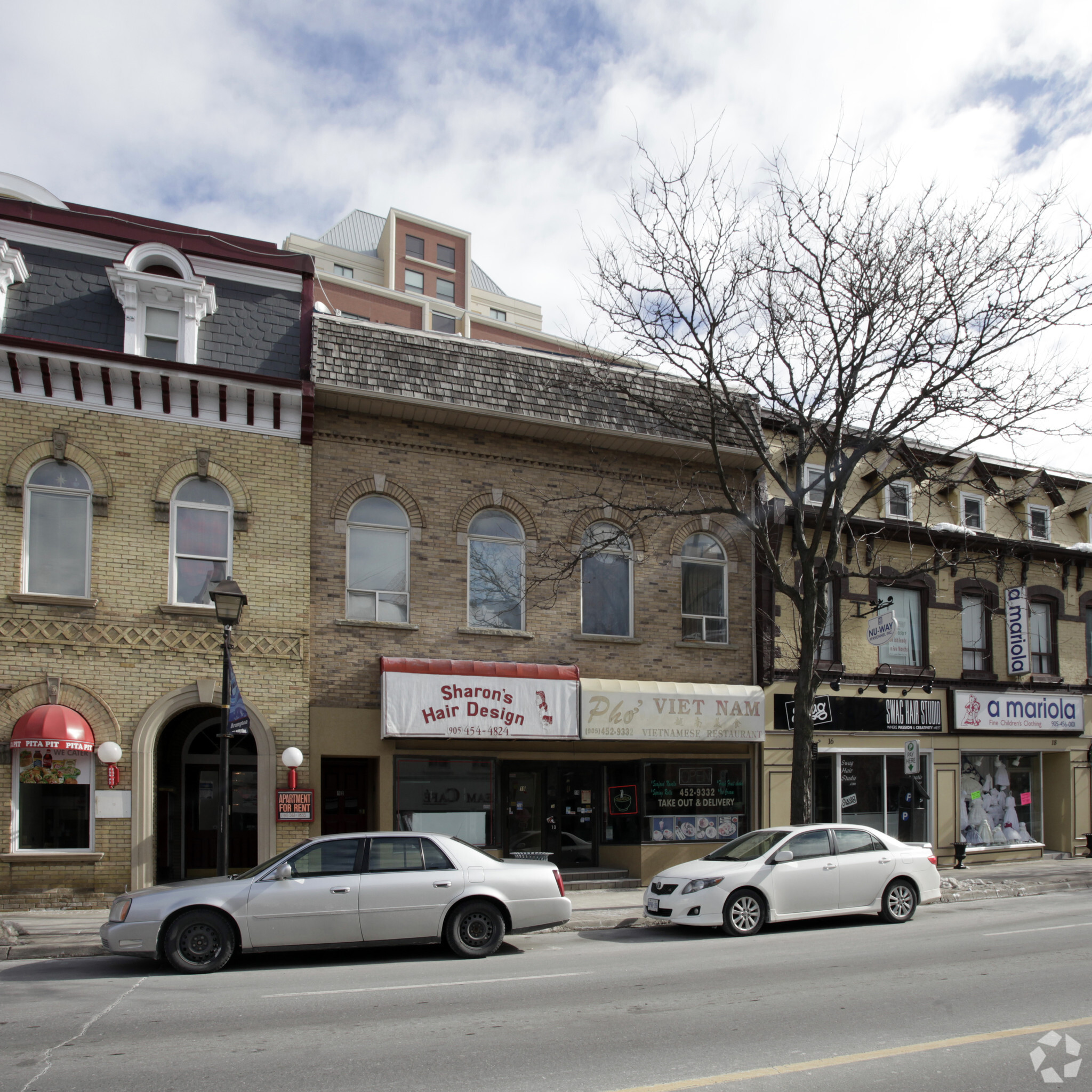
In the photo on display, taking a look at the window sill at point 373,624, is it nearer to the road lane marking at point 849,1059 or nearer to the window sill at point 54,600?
the window sill at point 54,600

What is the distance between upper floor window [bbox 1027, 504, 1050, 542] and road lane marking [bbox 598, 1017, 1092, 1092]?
18183 millimetres

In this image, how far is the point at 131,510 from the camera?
50.8ft

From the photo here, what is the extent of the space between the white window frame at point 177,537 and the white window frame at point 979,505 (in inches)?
608

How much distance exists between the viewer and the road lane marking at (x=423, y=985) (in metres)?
9.04

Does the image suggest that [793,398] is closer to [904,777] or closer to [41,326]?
[904,777]

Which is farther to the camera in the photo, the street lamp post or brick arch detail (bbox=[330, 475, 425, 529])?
brick arch detail (bbox=[330, 475, 425, 529])

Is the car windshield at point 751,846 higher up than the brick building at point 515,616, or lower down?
lower down

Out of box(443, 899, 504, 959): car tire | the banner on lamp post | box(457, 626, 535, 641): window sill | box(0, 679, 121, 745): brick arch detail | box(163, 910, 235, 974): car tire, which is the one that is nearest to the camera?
box(163, 910, 235, 974): car tire

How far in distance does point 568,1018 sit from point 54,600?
10.3 meters

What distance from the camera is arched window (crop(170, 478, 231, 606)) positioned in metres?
15.8

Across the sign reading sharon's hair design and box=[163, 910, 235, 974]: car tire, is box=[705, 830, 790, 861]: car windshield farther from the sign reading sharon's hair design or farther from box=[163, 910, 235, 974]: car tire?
box=[163, 910, 235, 974]: car tire

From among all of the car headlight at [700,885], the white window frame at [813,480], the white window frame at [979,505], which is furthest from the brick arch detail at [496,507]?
the white window frame at [979,505]

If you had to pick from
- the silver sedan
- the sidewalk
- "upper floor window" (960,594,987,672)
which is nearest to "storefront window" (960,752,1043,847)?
the sidewalk

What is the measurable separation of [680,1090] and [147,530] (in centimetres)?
1214
